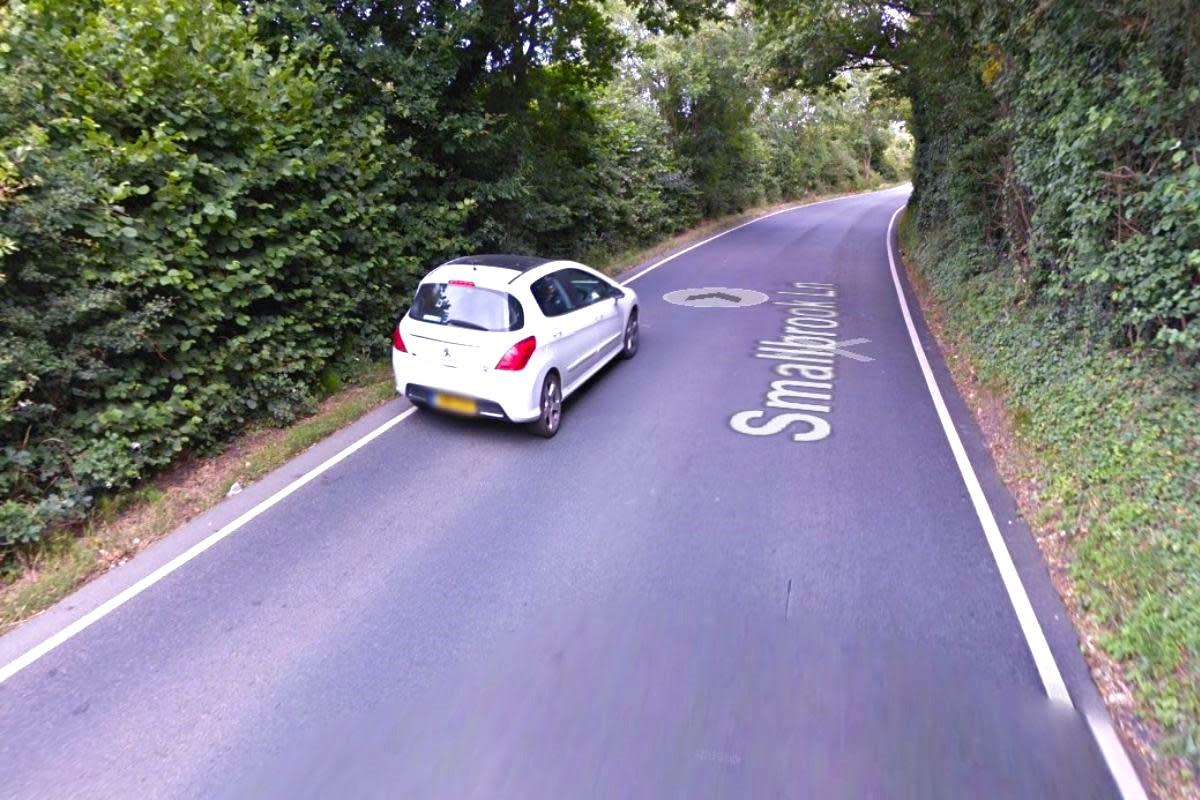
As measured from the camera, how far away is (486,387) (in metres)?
6.21

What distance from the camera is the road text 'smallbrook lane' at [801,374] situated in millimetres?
6852

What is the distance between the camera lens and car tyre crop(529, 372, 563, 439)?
6523mm

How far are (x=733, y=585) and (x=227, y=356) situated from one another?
5.02 m

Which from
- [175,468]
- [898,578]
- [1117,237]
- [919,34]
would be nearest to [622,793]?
[898,578]

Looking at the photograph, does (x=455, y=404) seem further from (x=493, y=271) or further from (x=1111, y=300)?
(x=1111, y=300)

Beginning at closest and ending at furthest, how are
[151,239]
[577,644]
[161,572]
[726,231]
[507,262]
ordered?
[577,644] → [161,572] → [151,239] → [507,262] → [726,231]

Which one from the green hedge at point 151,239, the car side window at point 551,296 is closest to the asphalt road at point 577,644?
the green hedge at point 151,239

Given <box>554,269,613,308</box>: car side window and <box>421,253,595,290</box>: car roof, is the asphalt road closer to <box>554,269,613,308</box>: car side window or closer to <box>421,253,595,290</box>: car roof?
<box>421,253,595,290</box>: car roof

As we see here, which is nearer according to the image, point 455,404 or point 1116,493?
point 1116,493

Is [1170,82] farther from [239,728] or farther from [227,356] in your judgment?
[227,356]

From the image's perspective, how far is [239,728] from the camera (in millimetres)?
3246

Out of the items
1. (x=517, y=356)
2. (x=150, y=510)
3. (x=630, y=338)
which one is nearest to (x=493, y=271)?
(x=517, y=356)

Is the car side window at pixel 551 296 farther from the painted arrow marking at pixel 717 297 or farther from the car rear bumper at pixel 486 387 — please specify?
the painted arrow marking at pixel 717 297

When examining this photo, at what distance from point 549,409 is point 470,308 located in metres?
1.22
